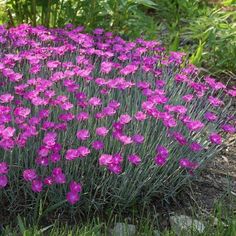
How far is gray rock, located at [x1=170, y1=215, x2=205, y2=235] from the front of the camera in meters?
2.52

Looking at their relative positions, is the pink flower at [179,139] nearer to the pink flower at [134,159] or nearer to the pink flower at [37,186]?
the pink flower at [134,159]

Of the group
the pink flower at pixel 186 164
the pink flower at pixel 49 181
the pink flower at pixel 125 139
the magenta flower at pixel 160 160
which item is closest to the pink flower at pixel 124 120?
the pink flower at pixel 125 139

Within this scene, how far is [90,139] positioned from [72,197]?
1.31 ft

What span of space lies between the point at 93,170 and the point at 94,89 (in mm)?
612

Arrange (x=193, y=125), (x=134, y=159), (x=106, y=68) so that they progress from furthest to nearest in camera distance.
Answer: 1. (x=106, y=68)
2. (x=193, y=125)
3. (x=134, y=159)

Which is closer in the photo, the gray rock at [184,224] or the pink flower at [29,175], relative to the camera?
the pink flower at [29,175]

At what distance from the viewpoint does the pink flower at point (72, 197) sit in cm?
242

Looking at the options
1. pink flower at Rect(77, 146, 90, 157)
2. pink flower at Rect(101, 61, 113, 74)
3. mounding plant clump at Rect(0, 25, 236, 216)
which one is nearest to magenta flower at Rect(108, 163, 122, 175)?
mounding plant clump at Rect(0, 25, 236, 216)

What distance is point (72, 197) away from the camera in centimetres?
242

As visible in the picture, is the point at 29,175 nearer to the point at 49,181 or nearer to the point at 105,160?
the point at 49,181

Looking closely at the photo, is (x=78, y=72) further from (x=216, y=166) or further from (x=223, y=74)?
(x=223, y=74)

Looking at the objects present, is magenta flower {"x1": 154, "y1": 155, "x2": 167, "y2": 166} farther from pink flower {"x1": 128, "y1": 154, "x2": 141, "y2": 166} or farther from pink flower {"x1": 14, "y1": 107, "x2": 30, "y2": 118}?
pink flower {"x1": 14, "y1": 107, "x2": 30, "y2": 118}

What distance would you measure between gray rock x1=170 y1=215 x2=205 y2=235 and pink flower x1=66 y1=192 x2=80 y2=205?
1.58 ft

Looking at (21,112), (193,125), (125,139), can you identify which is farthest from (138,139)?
(21,112)
